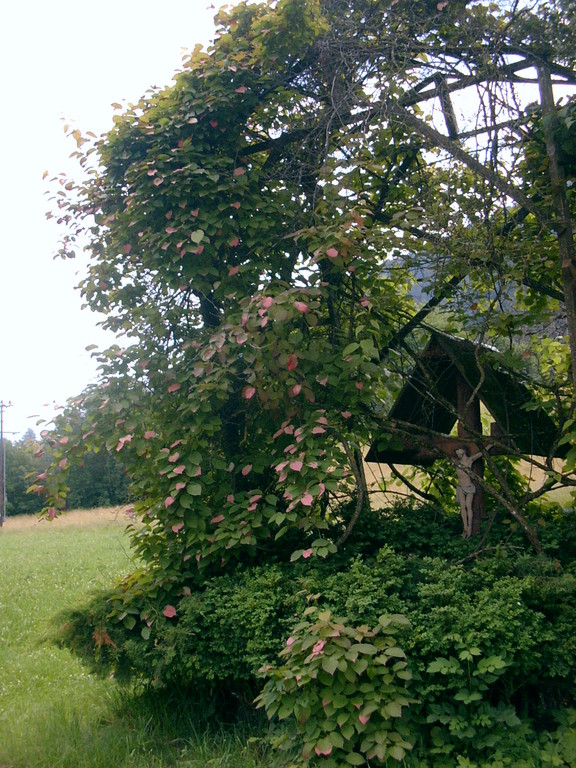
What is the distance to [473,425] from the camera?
5.60m

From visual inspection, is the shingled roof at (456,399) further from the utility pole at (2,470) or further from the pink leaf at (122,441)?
the utility pole at (2,470)

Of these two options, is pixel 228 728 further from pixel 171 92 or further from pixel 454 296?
pixel 171 92

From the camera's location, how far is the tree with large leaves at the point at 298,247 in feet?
16.5

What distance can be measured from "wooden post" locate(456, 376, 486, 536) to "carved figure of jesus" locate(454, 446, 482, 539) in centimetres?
4

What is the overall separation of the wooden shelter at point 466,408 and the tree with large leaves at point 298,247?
0.17 metres

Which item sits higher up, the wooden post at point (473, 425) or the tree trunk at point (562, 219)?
the tree trunk at point (562, 219)

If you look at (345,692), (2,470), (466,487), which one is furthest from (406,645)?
(2,470)

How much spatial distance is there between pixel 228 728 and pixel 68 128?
195 inches

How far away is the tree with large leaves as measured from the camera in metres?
5.03

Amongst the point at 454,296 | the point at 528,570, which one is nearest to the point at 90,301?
the point at 454,296

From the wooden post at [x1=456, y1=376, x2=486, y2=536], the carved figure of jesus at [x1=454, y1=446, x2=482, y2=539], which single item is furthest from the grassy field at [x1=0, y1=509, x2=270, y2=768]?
the wooden post at [x1=456, y1=376, x2=486, y2=536]

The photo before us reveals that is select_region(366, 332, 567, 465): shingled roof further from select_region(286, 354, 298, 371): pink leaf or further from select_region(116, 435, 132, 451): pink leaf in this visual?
select_region(116, 435, 132, 451): pink leaf

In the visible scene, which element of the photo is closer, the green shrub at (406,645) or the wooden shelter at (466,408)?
the green shrub at (406,645)

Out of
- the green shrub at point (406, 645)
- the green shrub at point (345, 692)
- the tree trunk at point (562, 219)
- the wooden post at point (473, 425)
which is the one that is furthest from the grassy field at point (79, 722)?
the tree trunk at point (562, 219)
